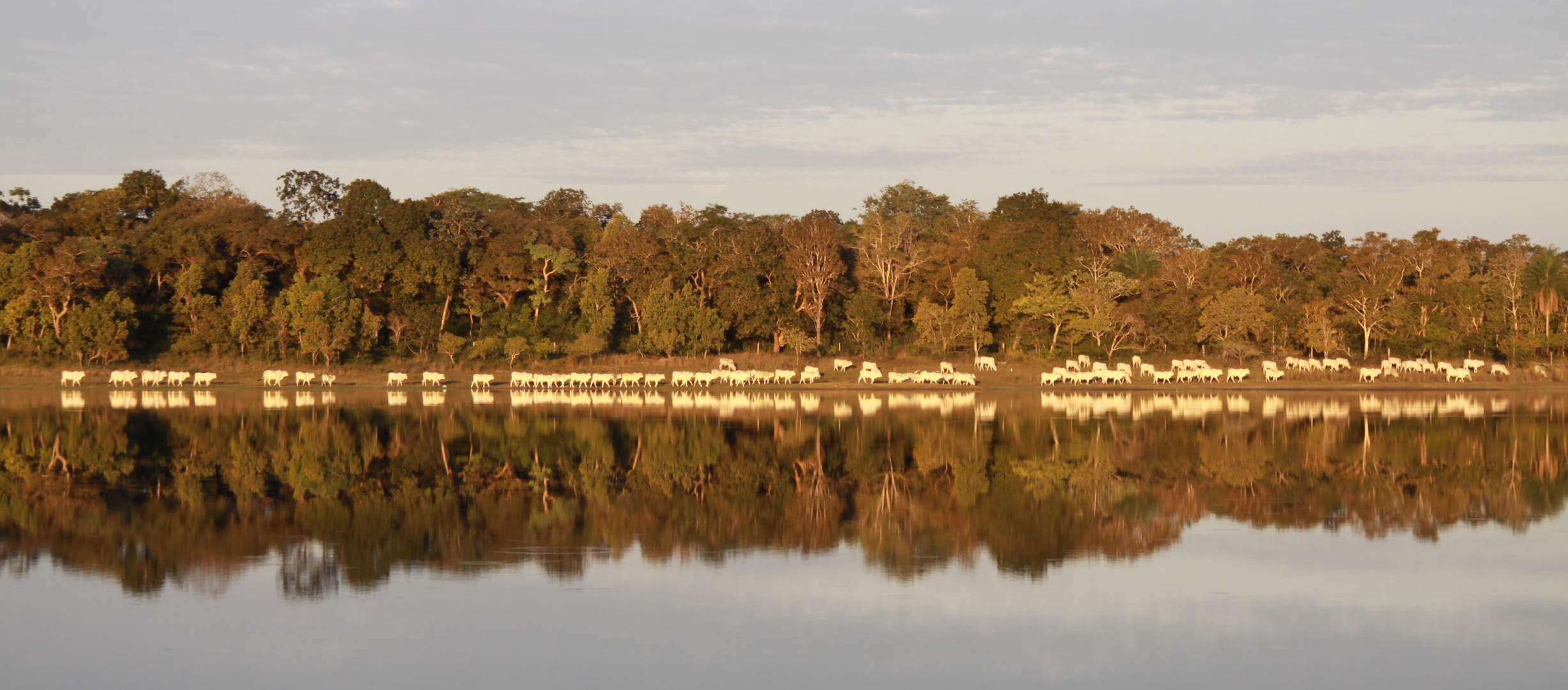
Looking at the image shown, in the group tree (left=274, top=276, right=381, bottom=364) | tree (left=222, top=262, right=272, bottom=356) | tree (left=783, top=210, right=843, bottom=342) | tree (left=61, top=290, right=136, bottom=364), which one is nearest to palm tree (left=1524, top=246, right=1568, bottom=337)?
tree (left=783, top=210, right=843, bottom=342)

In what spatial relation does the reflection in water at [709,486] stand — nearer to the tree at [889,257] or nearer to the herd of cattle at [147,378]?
the herd of cattle at [147,378]

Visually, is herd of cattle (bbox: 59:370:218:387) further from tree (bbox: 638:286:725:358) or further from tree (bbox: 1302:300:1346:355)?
tree (bbox: 1302:300:1346:355)

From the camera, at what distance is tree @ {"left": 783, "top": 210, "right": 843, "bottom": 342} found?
206 ft

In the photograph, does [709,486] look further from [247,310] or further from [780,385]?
[247,310]

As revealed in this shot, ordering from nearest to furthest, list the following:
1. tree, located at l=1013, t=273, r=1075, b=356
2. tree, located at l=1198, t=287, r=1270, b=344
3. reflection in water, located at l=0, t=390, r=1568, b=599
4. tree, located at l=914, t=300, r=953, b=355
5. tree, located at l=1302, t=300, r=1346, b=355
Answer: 1. reflection in water, located at l=0, t=390, r=1568, b=599
2. tree, located at l=1198, t=287, r=1270, b=344
3. tree, located at l=1302, t=300, r=1346, b=355
4. tree, located at l=914, t=300, r=953, b=355
5. tree, located at l=1013, t=273, r=1075, b=356

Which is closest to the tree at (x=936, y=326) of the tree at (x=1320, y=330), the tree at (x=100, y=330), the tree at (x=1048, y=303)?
the tree at (x=1048, y=303)

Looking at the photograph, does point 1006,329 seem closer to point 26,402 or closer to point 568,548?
point 26,402

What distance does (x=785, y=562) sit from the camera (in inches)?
598

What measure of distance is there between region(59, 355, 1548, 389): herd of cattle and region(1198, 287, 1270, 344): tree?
186cm

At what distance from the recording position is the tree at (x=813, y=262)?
62875 millimetres

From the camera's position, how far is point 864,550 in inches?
626

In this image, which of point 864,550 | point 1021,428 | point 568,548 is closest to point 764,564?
point 864,550

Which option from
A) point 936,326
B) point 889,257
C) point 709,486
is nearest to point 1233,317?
point 936,326

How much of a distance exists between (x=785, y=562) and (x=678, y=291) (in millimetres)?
48015
